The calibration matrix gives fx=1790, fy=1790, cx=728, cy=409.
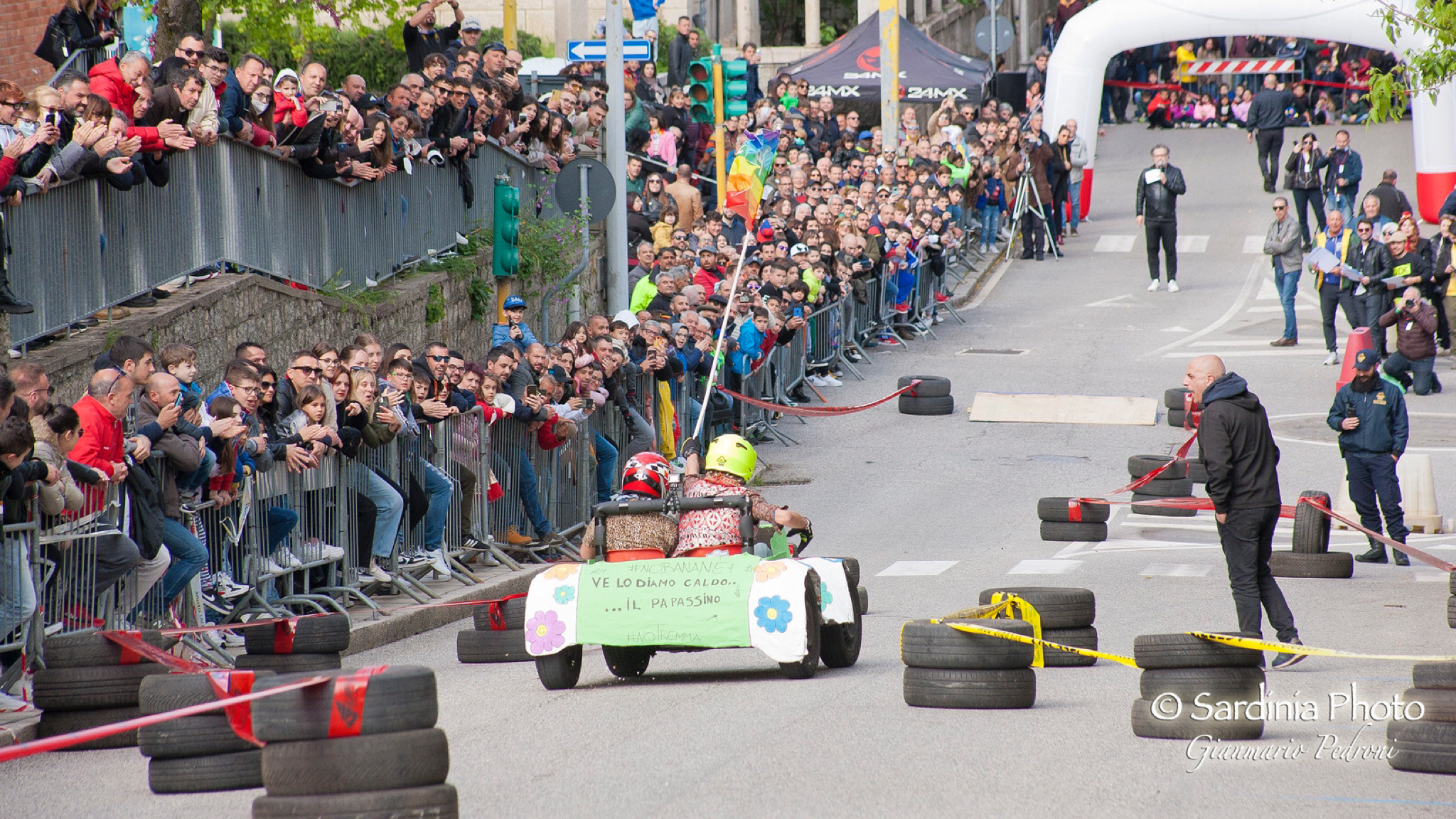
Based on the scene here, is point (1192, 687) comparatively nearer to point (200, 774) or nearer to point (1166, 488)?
point (200, 774)

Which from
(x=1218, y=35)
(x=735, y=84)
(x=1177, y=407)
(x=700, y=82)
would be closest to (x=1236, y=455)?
(x=1177, y=407)

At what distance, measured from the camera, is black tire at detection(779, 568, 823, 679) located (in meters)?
9.38

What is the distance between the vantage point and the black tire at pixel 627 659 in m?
9.99

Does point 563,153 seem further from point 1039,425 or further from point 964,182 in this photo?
point 964,182

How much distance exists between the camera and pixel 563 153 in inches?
872

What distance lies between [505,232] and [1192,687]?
1256 cm

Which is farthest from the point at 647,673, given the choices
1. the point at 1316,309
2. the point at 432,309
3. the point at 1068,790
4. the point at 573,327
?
the point at 1316,309

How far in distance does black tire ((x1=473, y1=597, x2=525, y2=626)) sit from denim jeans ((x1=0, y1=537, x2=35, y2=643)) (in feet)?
9.71

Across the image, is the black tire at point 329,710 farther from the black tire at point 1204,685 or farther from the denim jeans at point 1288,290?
the denim jeans at point 1288,290

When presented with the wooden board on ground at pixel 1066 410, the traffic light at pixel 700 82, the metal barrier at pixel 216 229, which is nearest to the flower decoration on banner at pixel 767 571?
the metal barrier at pixel 216 229

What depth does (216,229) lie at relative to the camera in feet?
44.4

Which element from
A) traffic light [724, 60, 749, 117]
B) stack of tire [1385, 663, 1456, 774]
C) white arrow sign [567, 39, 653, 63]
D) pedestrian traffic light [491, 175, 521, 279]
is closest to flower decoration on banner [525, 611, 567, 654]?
stack of tire [1385, 663, 1456, 774]

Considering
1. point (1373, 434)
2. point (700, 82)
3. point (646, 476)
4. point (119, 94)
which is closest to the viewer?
point (646, 476)

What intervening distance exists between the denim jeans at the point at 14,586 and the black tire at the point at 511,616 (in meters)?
2.96
